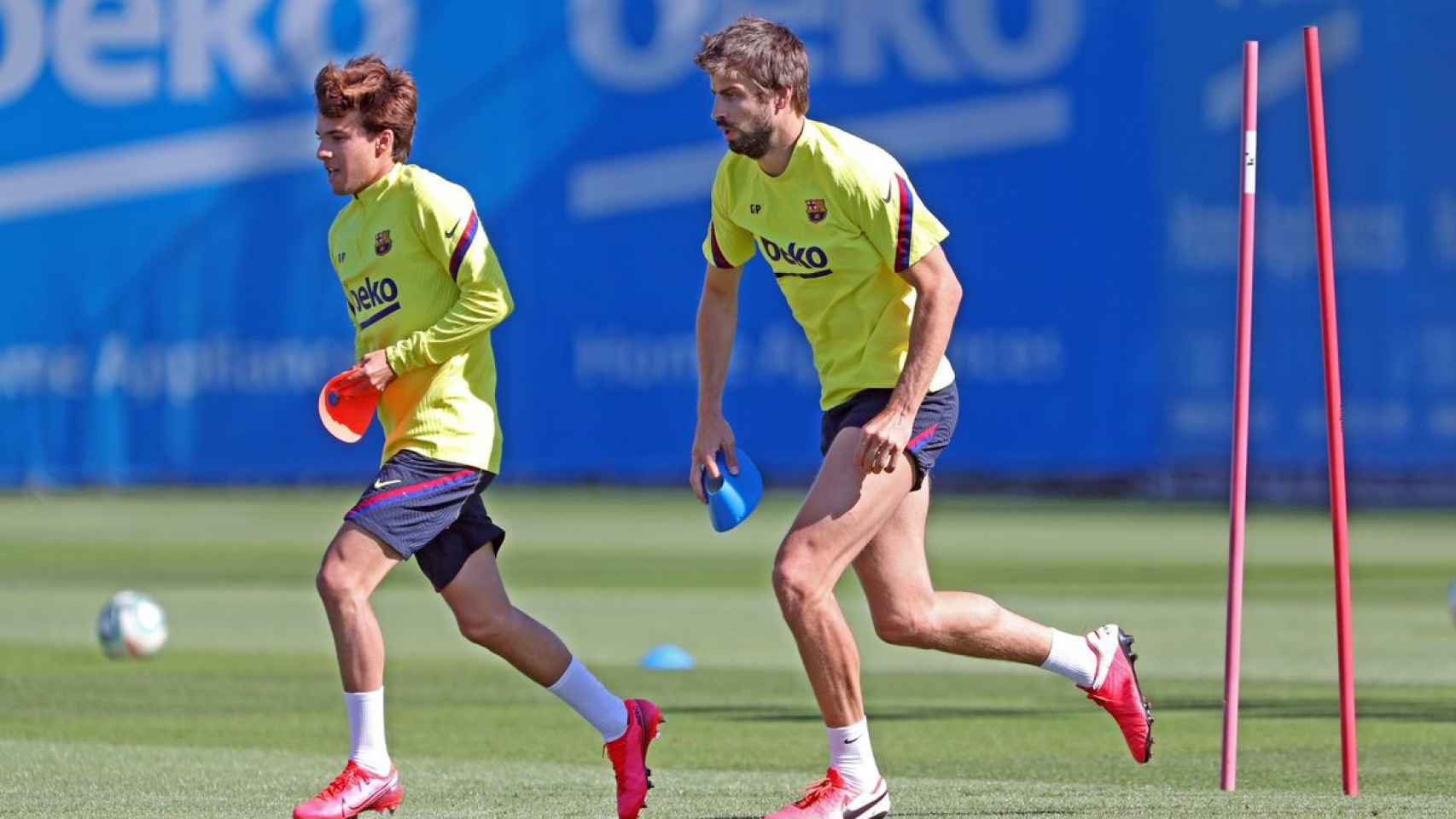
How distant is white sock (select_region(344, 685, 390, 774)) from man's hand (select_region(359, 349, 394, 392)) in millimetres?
783

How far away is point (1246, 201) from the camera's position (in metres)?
7.12

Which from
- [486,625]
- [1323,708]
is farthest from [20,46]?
[486,625]

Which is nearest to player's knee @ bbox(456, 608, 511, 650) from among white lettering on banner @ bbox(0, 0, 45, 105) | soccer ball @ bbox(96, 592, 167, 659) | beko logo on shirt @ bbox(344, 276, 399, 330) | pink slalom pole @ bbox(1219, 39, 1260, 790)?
beko logo on shirt @ bbox(344, 276, 399, 330)

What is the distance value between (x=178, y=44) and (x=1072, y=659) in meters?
22.5

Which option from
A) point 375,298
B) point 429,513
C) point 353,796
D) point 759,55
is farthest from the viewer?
point 375,298

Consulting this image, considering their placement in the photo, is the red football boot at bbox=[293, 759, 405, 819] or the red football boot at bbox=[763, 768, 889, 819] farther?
the red football boot at bbox=[293, 759, 405, 819]

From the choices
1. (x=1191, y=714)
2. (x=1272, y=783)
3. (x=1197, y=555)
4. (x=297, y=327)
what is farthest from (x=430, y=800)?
(x=297, y=327)

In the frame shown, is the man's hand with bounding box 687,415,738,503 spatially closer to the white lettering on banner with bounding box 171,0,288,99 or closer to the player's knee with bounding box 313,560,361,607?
the player's knee with bounding box 313,560,361,607

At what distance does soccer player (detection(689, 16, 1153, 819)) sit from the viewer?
6.49 meters

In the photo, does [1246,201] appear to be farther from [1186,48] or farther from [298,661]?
[1186,48]

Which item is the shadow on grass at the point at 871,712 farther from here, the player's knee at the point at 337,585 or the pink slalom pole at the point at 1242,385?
the player's knee at the point at 337,585

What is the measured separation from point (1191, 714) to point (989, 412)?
1848 cm

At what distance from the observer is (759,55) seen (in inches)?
254

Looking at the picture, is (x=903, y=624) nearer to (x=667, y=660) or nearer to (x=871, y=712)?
(x=871, y=712)
